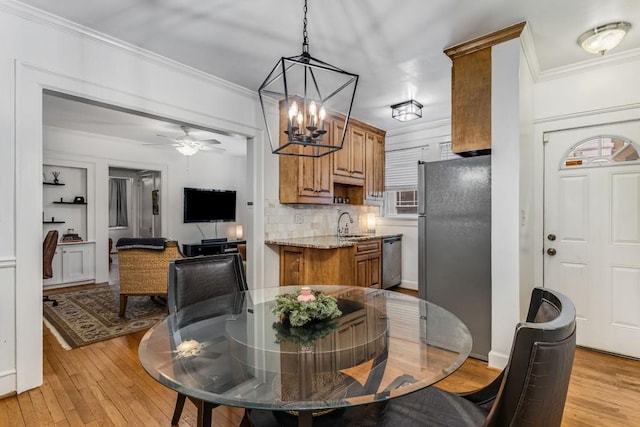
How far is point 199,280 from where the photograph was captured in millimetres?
2078

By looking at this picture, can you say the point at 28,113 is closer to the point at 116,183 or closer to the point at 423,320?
the point at 423,320

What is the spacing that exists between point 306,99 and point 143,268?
10.1ft

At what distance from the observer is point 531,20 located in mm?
2281

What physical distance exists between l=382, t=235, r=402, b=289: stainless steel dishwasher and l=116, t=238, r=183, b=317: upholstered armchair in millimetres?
2780

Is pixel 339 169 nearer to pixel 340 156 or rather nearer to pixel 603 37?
pixel 340 156

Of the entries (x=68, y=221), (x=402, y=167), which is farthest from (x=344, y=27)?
(x=68, y=221)

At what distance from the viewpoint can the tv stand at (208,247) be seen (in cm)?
623

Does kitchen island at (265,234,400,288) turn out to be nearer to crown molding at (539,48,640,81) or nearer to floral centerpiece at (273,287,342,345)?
floral centerpiece at (273,287,342,345)

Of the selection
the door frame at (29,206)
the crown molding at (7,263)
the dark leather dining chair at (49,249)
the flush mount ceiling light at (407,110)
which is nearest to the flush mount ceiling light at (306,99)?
the flush mount ceiling light at (407,110)

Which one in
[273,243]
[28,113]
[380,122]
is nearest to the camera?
[28,113]

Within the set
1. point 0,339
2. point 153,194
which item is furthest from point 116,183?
point 0,339

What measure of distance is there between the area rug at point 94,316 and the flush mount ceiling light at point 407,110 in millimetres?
3640

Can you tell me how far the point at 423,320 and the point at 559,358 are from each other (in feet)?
3.08

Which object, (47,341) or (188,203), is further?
(188,203)
